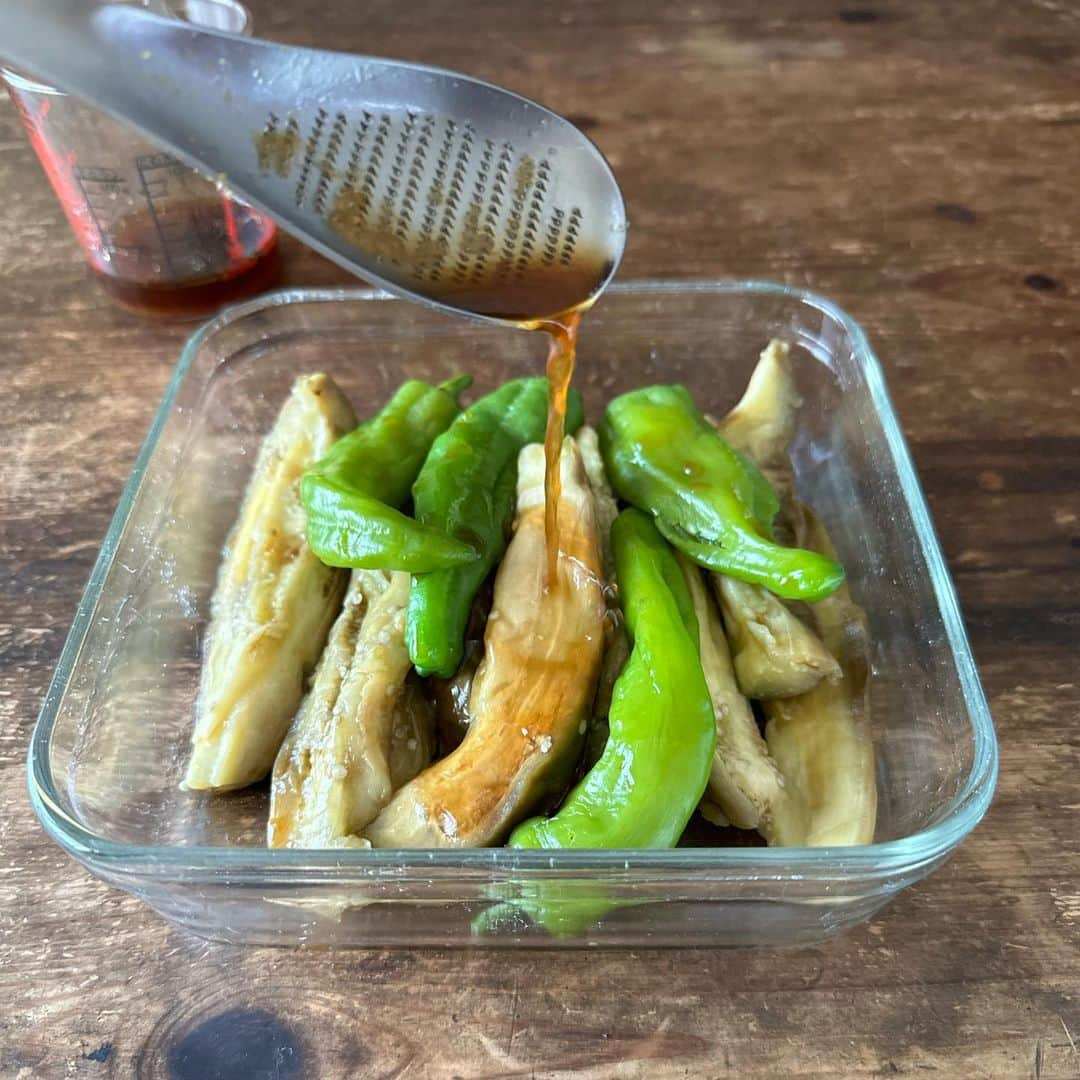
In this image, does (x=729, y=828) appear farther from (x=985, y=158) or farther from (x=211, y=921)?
(x=985, y=158)

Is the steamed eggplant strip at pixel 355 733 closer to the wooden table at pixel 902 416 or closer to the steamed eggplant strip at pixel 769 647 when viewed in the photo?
the wooden table at pixel 902 416

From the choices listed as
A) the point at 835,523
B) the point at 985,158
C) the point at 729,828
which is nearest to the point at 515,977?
the point at 729,828

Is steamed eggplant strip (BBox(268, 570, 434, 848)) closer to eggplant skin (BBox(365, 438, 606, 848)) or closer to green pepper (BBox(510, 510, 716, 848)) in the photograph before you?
eggplant skin (BBox(365, 438, 606, 848))

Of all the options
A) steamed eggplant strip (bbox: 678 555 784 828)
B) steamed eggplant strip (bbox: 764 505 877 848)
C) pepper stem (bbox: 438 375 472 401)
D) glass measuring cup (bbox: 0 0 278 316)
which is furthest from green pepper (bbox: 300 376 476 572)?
glass measuring cup (bbox: 0 0 278 316)

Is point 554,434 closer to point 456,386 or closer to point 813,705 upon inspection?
point 456,386

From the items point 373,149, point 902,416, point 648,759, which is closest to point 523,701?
point 648,759

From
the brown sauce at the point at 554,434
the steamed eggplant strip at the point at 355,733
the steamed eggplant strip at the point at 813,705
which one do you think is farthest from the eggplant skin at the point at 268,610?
the steamed eggplant strip at the point at 813,705
